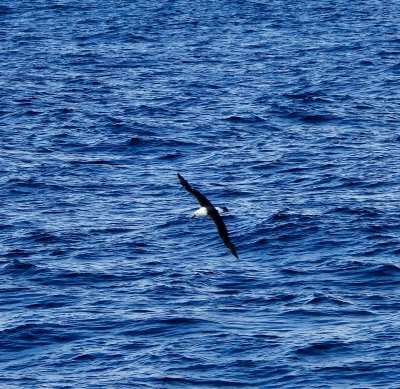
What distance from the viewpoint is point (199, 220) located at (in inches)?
1704

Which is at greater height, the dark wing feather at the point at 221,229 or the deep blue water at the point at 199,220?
the dark wing feather at the point at 221,229

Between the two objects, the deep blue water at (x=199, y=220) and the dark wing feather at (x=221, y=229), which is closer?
the dark wing feather at (x=221, y=229)

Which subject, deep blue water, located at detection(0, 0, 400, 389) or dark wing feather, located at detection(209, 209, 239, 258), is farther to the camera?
deep blue water, located at detection(0, 0, 400, 389)

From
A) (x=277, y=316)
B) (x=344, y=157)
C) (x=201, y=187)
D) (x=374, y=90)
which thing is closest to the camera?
(x=277, y=316)

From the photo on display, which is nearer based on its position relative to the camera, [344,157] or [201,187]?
[201,187]

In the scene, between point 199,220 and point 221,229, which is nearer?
point 221,229

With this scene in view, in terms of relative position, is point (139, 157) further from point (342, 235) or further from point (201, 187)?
point (342, 235)

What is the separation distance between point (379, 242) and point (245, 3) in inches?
2241

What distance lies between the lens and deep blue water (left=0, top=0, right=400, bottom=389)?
107ft

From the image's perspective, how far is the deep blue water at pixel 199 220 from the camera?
32.7 metres

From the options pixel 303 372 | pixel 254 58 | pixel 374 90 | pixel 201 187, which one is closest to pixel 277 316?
pixel 303 372

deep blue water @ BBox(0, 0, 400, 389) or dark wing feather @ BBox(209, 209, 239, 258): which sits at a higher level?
dark wing feather @ BBox(209, 209, 239, 258)

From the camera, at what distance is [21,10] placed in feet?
310

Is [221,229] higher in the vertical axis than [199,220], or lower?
higher
